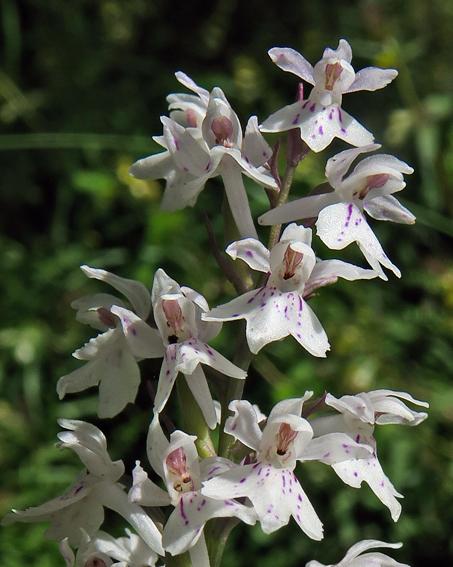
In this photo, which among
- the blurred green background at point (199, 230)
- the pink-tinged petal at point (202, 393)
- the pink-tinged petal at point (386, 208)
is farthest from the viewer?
the blurred green background at point (199, 230)

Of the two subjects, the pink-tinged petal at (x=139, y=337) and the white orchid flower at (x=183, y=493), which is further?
the pink-tinged petal at (x=139, y=337)

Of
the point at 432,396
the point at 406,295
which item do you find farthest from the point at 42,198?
the point at 432,396

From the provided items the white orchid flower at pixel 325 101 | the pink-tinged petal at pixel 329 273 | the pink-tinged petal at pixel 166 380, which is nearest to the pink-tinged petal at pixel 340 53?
the white orchid flower at pixel 325 101

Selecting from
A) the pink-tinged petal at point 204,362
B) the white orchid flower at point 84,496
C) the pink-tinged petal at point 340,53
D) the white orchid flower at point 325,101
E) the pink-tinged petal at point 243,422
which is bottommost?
the white orchid flower at point 84,496

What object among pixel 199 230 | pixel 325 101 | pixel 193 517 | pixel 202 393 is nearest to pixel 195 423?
pixel 202 393

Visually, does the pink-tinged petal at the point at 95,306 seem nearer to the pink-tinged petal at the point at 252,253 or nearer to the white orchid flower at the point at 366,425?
the pink-tinged petal at the point at 252,253

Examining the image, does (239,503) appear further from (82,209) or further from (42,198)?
(42,198)
